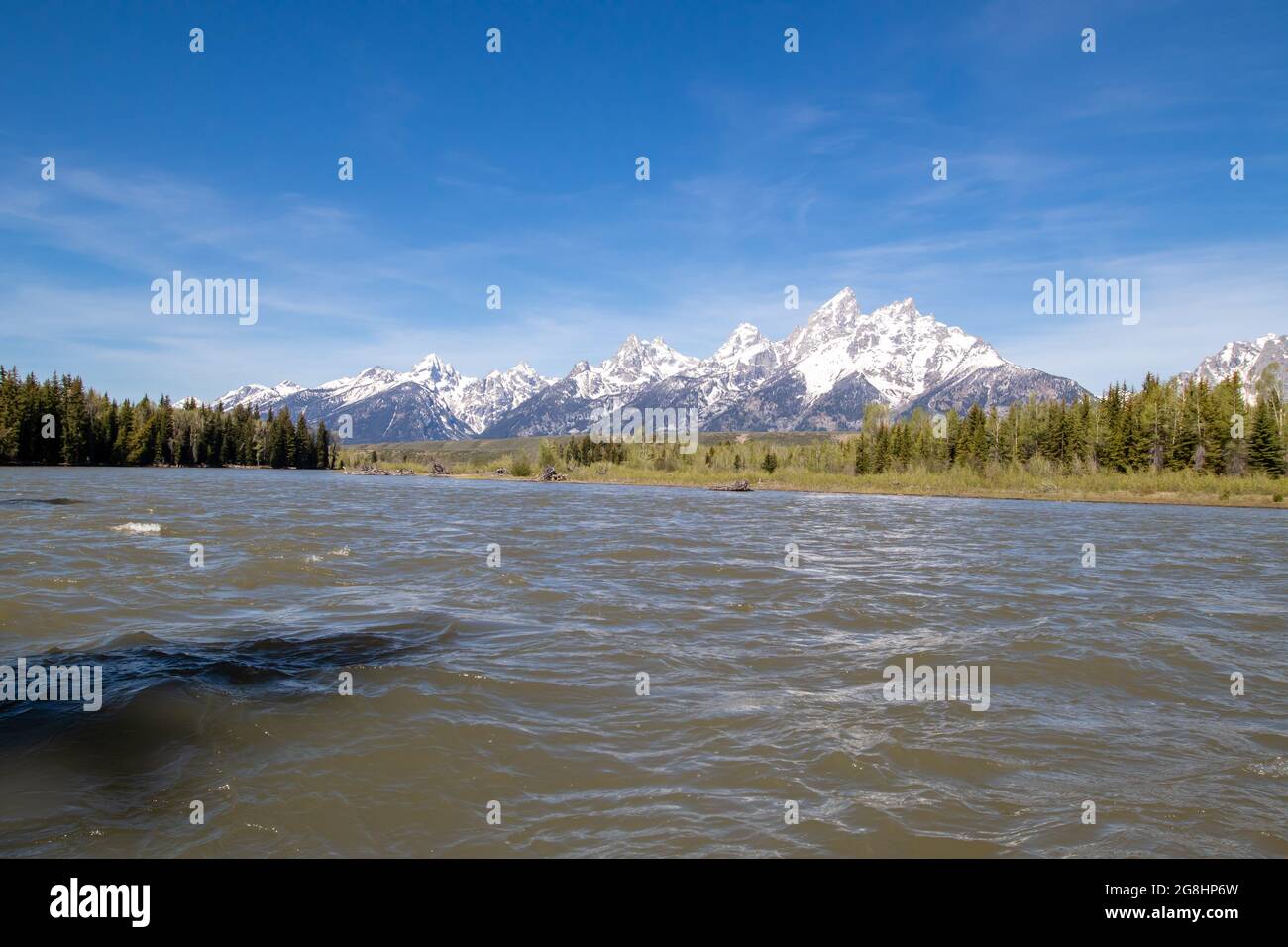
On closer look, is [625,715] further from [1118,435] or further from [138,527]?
[1118,435]

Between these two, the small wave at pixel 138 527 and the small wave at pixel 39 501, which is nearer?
the small wave at pixel 138 527

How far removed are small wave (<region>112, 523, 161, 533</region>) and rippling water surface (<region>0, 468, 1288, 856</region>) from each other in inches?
249

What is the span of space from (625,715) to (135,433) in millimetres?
163751

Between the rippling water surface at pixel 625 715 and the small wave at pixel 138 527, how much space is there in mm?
6335

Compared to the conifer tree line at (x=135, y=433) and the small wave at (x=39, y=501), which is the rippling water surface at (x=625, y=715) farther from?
the conifer tree line at (x=135, y=433)

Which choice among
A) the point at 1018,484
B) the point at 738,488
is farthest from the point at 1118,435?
the point at 738,488

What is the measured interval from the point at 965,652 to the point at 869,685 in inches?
116

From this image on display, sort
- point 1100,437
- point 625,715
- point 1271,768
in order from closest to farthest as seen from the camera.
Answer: point 1271,768, point 625,715, point 1100,437

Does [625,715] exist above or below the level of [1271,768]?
above

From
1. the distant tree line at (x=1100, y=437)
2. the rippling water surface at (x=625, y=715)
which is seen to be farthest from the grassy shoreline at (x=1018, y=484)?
the rippling water surface at (x=625, y=715)

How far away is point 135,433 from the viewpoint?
13700 cm

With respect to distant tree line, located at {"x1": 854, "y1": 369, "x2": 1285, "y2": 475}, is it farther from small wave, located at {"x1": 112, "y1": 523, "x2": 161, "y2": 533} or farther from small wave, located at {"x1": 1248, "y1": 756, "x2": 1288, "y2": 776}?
small wave, located at {"x1": 112, "y1": 523, "x2": 161, "y2": 533}

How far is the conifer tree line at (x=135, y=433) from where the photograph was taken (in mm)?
114562
